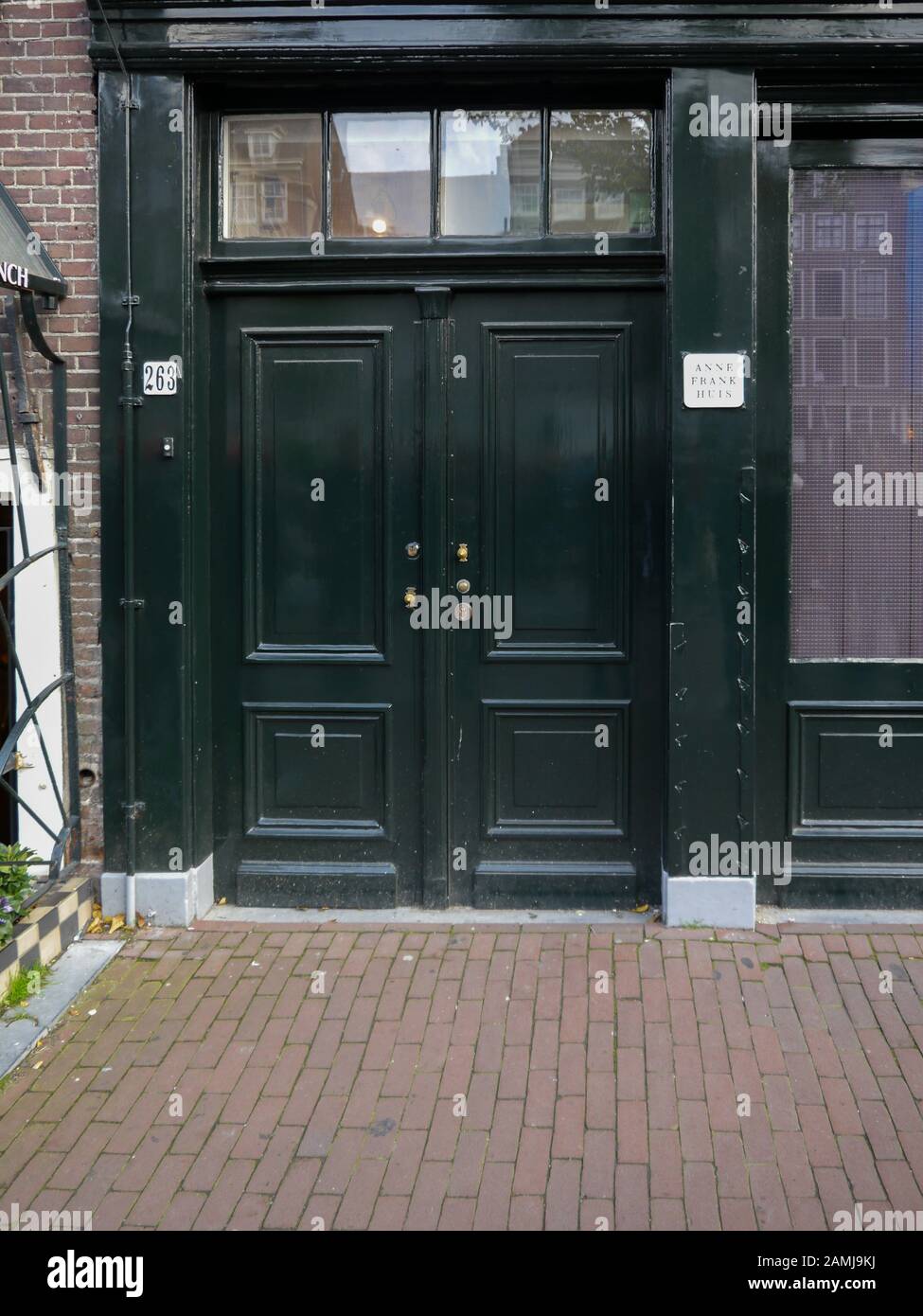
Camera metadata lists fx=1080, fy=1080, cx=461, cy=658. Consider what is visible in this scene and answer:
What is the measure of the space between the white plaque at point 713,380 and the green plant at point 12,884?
3478 millimetres

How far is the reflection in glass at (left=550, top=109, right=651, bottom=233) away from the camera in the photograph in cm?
492

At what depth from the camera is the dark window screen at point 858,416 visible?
4.92 meters

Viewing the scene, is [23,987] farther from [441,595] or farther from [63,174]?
[63,174]

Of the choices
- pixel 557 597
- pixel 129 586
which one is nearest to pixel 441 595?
pixel 557 597

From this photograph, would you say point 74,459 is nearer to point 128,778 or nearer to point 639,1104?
point 128,778

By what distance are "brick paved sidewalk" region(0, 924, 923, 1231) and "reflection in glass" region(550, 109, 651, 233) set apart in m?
3.20

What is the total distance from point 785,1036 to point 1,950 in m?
2.99

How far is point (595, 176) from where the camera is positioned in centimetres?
492

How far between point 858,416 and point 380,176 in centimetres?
→ 246

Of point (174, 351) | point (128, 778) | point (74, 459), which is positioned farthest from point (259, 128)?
point (128, 778)

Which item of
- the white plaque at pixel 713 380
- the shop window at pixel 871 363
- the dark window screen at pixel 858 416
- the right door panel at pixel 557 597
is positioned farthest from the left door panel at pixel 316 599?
the shop window at pixel 871 363

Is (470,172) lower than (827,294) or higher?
higher

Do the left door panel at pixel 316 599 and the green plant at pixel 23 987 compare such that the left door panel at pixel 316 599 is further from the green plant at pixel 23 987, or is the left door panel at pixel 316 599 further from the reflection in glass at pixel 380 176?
the green plant at pixel 23 987

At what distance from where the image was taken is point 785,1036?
12.8ft
